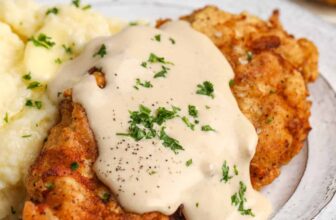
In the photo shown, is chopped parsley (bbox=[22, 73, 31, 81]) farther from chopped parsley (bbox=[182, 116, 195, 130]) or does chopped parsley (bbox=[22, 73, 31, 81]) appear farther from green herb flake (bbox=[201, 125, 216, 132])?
green herb flake (bbox=[201, 125, 216, 132])

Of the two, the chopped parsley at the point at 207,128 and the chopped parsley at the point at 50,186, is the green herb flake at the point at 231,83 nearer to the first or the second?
the chopped parsley at the point at 207,128

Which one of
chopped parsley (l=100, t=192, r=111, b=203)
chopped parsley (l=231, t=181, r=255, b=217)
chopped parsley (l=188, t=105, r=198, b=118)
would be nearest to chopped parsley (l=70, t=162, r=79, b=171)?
chopped parsley (l=100, t=192, r=111, b=203)

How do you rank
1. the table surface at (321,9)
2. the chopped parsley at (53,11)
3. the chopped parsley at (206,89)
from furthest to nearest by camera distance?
the table surface at (321,9) → the chopped parsley at (53,11) → the chopped parsley at (206,89)

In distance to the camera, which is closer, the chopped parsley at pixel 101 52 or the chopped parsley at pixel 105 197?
the chopped parsley at pixel 105 197

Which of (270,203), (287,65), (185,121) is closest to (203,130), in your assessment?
(185,121)

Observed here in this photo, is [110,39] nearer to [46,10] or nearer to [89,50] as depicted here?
[89,50]

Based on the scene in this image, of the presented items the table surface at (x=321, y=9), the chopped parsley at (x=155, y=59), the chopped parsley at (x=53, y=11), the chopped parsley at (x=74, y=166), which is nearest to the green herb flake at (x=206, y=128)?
the chopped parsley at (x=155, y=59)

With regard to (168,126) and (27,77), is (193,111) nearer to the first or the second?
(168,126)

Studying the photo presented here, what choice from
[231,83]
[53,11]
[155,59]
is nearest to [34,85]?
[53,11]
